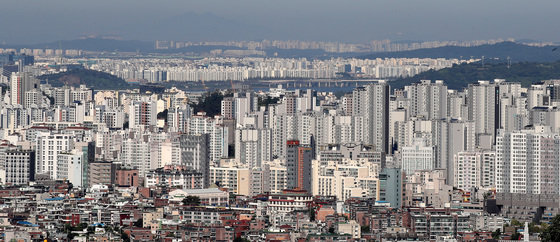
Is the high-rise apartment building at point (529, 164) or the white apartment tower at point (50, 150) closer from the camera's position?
the high-rise apartment building at point (529, 164)

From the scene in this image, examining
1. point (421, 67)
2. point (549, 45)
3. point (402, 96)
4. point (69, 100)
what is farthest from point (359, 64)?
point (402, 96)

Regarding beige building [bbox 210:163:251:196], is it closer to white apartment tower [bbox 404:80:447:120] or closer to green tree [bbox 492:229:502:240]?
green tree [bbox 492:229:502:240]

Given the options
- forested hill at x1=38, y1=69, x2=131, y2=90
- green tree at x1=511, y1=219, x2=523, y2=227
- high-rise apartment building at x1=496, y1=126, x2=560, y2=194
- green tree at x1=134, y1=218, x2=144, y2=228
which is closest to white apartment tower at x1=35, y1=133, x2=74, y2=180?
green tree at x1=134, y1=218, x2=144, y2=228

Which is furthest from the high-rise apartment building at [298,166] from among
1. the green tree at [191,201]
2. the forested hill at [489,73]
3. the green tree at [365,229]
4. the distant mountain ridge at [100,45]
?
the distant mountain ridge at [100,45]

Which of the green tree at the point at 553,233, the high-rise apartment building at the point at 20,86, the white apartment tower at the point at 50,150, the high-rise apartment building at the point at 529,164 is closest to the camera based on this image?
the green tree at the point at 553,233

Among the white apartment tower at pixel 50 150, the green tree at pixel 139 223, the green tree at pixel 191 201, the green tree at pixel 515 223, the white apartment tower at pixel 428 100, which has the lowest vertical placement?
the green tree at pixel 139 223

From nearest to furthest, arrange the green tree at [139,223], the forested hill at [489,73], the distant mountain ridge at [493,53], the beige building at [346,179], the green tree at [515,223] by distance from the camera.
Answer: the green tree at [515,223] < the green tree at [139,223] < the beige building at [346,179] < the forested hill at [489,73] < the distant mountain ridge at [493,53]

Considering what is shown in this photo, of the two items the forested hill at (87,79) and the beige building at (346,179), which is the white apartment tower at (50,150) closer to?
the beige building at (346,179)
